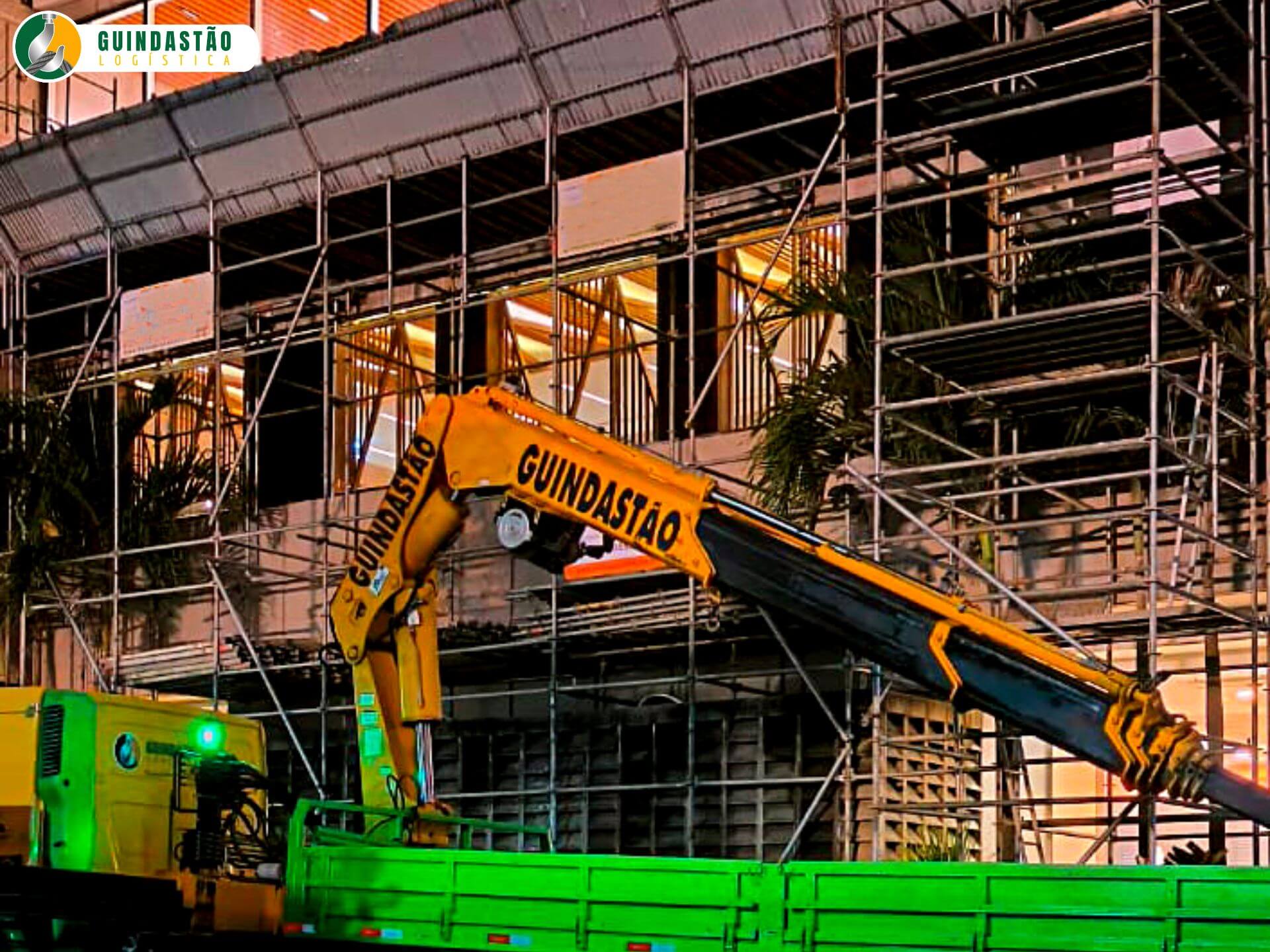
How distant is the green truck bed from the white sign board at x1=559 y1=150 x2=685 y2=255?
733 cm

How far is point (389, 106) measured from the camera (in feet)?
76.3

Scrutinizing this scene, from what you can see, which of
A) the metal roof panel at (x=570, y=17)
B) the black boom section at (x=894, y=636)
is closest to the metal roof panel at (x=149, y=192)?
the metal roof panel at (x=570, y=17)

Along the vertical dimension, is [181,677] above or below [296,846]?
above

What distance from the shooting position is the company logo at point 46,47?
29.5 m

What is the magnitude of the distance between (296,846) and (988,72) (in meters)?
8.27

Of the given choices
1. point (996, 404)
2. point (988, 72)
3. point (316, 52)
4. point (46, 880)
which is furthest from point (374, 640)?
point (316, 52)

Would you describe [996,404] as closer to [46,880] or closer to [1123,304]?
[1123,304]

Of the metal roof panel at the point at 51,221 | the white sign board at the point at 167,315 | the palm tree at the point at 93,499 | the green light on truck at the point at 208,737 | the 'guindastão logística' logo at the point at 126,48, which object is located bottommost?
the green light on truck at the point at 208,737

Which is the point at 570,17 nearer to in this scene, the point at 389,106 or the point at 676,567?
the point at 389,106

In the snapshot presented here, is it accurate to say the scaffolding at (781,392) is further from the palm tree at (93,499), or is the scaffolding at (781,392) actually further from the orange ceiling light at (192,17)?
the orange ceiling light at (192,17)

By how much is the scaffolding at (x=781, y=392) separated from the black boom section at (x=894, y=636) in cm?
161

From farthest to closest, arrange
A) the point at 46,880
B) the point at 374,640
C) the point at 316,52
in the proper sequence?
the point at 316,52 < the point at 374,640 < the point at 46,880

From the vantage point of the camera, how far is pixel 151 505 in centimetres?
2605

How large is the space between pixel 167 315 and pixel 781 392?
865 centimetres
